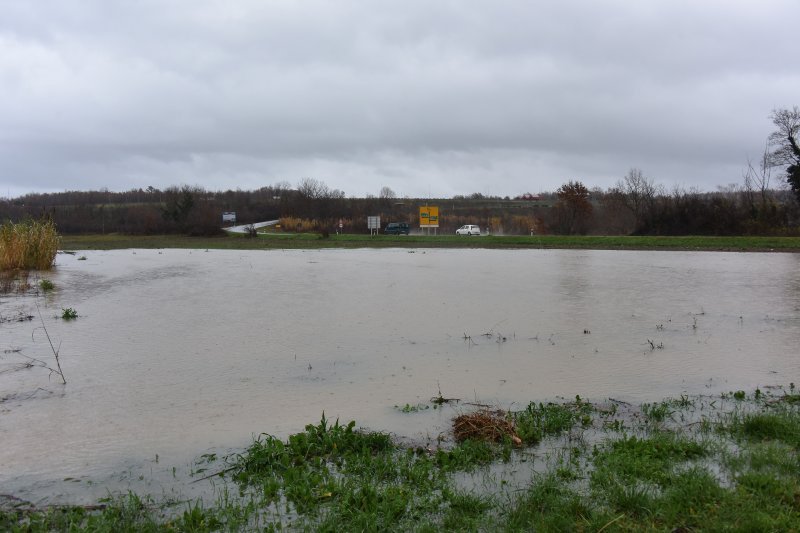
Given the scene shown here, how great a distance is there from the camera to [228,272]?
23.0m

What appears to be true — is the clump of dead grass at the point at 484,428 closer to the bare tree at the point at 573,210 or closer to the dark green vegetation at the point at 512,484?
the dark green vegetation at the point at 512,484

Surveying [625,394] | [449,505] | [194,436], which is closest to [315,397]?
[194,436]

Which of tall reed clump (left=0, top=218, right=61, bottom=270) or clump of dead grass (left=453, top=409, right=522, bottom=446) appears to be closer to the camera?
clump of dead grass (left=453, top=409, right=522, bottom=446)

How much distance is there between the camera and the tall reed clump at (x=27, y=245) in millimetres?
20156

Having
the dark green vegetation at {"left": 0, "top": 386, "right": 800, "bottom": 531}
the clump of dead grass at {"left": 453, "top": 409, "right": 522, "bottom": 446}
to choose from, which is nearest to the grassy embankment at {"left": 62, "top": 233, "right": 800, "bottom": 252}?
the dark green vegetation at {"left": 0, "top": 386, "right": 800, "bottom": 531}

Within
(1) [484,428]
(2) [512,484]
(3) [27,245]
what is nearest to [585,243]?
(3) [27,245]

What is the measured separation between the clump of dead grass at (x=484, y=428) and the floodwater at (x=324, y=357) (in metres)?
0.29

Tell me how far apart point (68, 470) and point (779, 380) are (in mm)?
8131

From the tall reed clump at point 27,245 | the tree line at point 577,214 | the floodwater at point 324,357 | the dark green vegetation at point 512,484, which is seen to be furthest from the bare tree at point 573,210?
the dark green vegetation at point 512,484

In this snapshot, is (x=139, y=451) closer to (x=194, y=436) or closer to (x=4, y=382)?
(x=194, y=436)

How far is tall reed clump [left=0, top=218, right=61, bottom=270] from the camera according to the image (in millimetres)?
20156

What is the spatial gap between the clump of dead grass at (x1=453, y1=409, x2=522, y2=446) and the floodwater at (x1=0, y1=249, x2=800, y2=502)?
0.96 feet

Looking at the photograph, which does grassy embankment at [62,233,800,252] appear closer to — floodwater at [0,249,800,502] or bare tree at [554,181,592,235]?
bare tree at [554,181,592,235]

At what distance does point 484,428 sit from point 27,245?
835 inches
